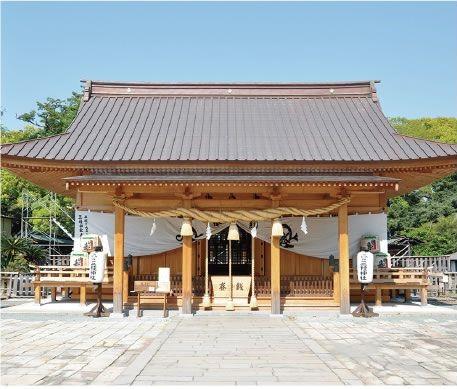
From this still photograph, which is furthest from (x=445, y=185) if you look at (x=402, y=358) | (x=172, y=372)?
(x=172, y=372)

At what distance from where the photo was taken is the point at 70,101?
34125mm

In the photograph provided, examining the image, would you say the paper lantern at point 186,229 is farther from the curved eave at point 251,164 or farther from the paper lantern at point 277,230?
the paper lantern at point 277,230

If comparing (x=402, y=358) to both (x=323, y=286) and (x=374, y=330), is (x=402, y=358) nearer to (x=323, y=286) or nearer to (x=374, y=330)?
(x=374, y=330)

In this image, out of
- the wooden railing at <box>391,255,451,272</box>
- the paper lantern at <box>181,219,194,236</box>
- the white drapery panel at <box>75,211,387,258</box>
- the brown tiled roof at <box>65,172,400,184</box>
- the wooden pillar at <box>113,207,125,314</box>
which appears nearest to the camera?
the brown tiled roof at <box>65,172,400,184</box>

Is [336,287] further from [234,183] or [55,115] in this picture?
[55,115]

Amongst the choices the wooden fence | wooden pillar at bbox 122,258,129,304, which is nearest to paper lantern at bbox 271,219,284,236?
wooden pillar at bbox 122,258,129,304

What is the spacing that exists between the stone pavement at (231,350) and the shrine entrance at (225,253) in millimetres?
3155

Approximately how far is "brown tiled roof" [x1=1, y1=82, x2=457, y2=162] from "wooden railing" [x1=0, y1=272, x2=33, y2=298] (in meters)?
5.99

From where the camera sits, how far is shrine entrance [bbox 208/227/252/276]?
14938 millimetres

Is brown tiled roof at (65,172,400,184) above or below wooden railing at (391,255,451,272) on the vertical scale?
above

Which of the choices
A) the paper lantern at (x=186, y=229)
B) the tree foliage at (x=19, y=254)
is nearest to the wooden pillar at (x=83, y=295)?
the paper lantern at (x=186, y=229)

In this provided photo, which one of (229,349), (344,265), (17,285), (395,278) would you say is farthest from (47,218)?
(229,349)

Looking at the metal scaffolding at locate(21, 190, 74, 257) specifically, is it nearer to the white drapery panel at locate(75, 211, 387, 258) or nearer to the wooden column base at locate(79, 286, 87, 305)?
the white drapery panel at locate(75, 211, 387, 258)

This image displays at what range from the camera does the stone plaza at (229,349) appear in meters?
6.39
